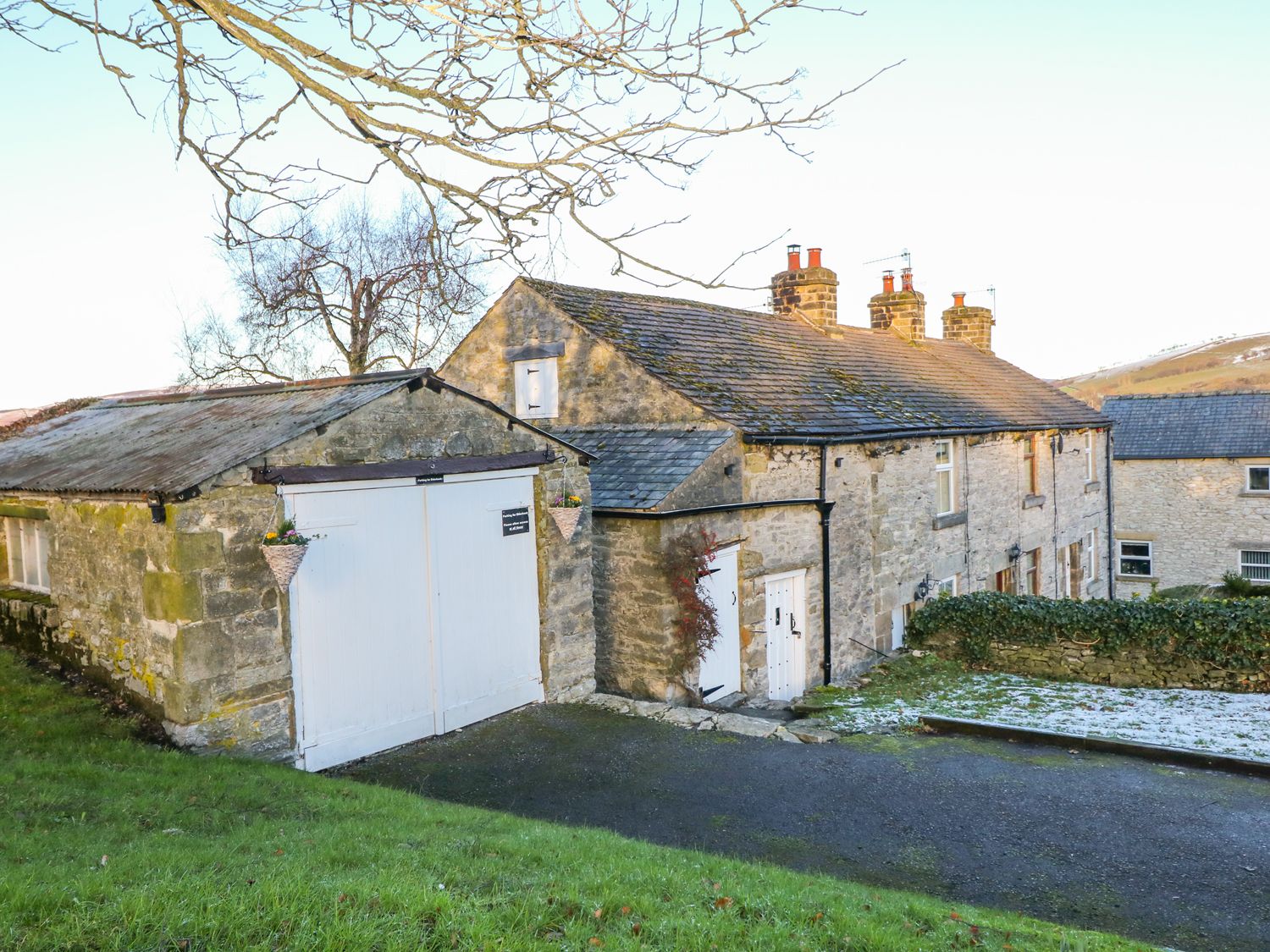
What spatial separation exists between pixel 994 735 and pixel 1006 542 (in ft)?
36.2

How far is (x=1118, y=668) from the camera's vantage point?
14844 mm

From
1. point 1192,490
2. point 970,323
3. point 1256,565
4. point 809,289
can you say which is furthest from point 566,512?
point 1256,565

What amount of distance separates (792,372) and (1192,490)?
2271cm

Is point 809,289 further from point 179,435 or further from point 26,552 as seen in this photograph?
point 26,552

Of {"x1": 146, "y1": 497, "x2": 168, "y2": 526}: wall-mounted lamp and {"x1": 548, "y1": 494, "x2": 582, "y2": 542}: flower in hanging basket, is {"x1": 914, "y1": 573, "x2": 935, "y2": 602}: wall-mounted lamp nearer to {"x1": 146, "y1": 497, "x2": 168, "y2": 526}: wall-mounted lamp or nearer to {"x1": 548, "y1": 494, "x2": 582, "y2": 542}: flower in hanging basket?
{"x1": 548, "y1": 494, "x2": 582, "y2": 542}: flower in hanging basket

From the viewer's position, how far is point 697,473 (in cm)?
1210

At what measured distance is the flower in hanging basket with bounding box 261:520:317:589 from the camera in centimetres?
760

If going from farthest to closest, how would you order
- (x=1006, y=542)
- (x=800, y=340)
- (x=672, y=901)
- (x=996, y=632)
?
(x=1006, y=542), (x=800, y=340), (x=996, y=632), (x=672, y=901)

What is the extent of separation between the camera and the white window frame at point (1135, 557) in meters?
32.8

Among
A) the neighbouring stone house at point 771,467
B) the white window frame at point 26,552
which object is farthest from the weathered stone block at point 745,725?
the white window frame at point 26,552

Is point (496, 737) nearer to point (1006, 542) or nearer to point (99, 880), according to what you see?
point (99, 880)

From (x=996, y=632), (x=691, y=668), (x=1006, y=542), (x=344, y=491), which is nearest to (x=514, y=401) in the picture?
(x=691, y=668)

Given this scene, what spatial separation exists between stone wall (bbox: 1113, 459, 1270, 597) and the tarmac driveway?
86.7 ft

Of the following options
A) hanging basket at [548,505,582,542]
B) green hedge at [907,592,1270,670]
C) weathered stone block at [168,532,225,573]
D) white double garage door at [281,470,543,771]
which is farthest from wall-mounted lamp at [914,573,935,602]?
weathered stone block at [168,532,225,573]
